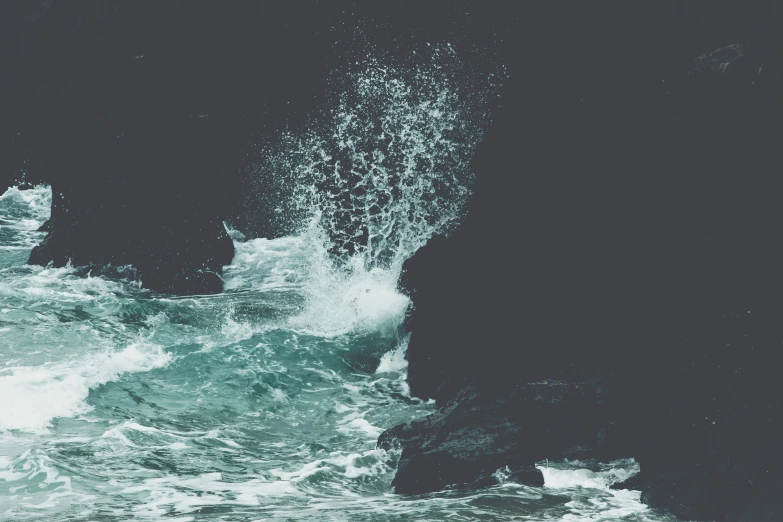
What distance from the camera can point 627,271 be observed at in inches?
351

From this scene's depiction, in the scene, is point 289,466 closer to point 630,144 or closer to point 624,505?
point 624,505

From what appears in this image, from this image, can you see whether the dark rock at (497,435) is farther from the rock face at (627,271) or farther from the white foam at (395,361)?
the white foam at (395,361)

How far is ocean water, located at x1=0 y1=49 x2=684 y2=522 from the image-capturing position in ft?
23.6

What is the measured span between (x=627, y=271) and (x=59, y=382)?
6.96 meters

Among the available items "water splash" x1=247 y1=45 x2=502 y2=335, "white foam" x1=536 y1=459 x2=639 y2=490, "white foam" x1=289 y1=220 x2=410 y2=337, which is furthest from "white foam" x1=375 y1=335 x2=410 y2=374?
"white foam" x1=536 y1=459 x2=639 y2=490

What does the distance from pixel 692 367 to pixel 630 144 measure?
8.77 feet

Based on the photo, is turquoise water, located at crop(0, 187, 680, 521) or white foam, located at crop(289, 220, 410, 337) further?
white foam, located at crop(289, 220, 410, 337)

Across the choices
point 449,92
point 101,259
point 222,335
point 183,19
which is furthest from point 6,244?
point 449,92

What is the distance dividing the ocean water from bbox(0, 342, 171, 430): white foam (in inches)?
1.3

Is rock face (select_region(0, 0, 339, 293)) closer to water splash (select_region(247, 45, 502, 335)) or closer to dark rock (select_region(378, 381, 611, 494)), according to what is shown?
water splash (select_region(247, 45, 502, 335))

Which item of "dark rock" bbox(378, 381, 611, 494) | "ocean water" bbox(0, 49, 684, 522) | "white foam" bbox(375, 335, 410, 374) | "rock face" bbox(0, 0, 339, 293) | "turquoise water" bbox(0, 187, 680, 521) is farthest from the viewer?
"rock face" bbox(0, 0, 339, 293)

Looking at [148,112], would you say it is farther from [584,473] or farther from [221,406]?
[584,473]

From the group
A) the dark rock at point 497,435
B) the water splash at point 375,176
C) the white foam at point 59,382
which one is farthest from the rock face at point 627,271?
the white foam at point 59,382

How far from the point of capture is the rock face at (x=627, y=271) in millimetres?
7117
